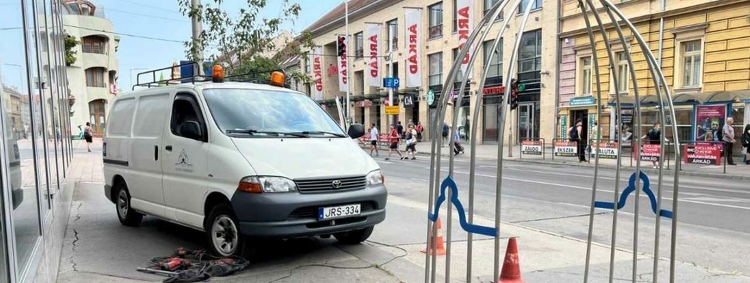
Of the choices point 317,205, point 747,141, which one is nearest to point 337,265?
point 317,205

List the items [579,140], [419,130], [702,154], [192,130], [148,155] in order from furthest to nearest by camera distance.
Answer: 1. [419,130]
2. [579,140]
3. [702,154]
4. [148,155]
5. [192,130]

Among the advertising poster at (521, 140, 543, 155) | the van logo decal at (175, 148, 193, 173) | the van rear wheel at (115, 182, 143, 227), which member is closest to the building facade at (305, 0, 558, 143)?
the advertising poster at (521, 140, 543, 155)

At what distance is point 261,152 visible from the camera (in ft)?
16.3

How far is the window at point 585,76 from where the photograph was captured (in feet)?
80.9

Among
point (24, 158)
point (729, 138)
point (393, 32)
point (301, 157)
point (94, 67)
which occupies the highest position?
point (393, 32)

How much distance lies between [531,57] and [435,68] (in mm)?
8800

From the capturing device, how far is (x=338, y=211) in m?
5.00

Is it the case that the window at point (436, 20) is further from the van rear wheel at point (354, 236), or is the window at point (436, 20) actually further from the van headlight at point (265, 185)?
the van headlight at point (265, 185)

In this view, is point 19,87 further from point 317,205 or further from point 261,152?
point 317,205

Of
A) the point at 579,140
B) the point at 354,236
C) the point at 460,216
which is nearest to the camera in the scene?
the point at 460,216

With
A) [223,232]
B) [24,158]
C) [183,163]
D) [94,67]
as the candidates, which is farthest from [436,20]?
[94,67]

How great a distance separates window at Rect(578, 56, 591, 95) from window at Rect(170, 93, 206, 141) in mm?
22710

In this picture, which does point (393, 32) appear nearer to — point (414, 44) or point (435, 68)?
point (435, 68)

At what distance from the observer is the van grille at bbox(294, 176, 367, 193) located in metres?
4.86
